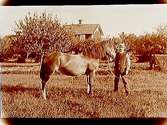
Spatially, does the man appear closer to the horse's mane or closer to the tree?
the horse's mane

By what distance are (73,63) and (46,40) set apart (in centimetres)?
16

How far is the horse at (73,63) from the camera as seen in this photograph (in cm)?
167

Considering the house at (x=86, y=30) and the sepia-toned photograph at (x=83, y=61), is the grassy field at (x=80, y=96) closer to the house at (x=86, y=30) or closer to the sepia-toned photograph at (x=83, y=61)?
the sepia-toned photograph at (x=83, y=61)

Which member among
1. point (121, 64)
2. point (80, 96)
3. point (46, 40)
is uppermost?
point (46, 40)

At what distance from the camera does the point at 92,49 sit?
169cm

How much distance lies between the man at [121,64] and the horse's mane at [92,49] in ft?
0.22

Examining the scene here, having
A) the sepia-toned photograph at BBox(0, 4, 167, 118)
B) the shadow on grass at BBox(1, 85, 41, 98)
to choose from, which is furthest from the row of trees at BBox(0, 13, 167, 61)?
the shadow on grass at BBox(1, 85, 41, 98)

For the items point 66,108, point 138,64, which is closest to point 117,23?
point 138,64

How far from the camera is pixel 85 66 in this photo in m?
1.69

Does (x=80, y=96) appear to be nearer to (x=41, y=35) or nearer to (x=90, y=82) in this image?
(x=90, y=82)

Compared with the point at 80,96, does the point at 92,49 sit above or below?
above

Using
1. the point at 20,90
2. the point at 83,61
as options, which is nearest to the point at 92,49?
the point at 83,61
